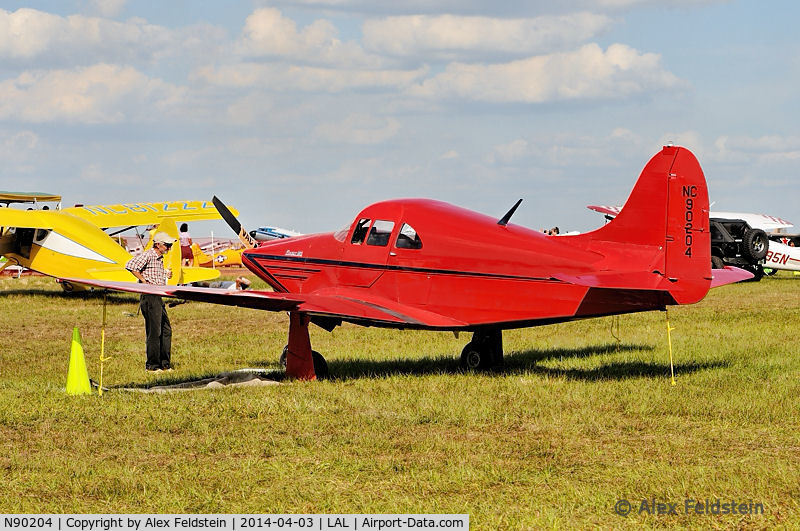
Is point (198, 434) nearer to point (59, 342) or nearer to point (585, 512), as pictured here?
point (585, 512)

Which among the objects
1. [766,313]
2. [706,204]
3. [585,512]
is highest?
[706,204]

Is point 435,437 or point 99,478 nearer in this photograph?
point 99,478

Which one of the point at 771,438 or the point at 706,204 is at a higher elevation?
the point at 706,204

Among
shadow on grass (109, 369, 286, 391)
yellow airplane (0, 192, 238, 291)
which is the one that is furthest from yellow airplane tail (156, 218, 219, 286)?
shadow on grass (109, 369, 286, 391)

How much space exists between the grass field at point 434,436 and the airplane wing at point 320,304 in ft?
2.53

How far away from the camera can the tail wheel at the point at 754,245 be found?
103 feet

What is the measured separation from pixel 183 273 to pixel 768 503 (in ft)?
63.0

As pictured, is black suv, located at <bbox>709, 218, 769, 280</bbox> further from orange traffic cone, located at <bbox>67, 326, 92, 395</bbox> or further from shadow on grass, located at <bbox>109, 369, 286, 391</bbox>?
orange traffic cone, located at <bbox>67, 326, 92, 395</bbox>

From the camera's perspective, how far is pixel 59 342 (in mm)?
17297

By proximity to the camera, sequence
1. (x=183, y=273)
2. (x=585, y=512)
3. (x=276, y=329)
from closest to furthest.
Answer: (x=585, y=512) < (x=276, y=329) < (x=183, y=273)

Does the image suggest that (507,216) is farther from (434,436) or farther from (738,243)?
(738,243)

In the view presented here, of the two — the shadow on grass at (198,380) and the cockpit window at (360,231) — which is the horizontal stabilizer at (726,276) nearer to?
the cockpit window at (360,231)

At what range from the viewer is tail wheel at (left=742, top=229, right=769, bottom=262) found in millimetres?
31428

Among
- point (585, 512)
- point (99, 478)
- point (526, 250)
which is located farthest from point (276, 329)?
point (585, 512)
